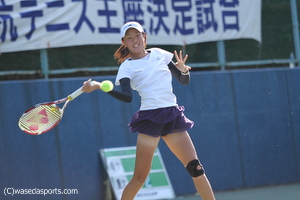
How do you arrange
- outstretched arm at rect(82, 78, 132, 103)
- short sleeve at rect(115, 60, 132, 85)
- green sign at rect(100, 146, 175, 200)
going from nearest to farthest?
outstretched arm at rect(82, 78, 132, 103) < short sleeve at rect(115, 60, 132, 85) < green sign at rect(100, 146, 175, 200)

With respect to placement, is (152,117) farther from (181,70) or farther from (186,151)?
(181,70)

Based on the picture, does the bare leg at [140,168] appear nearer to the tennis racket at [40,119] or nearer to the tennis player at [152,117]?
the tennis player at [152,117]

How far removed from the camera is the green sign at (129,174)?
22.3ft

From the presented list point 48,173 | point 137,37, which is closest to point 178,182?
point 48,173

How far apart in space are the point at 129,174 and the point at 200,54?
2.24 meters

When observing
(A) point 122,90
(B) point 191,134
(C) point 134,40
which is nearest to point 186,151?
(A) point 122,90

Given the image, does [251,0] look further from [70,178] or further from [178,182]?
[70,178]

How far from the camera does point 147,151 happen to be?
4.79 meters

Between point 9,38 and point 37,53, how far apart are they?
1.40 ft

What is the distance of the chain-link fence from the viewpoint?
7.01 metres

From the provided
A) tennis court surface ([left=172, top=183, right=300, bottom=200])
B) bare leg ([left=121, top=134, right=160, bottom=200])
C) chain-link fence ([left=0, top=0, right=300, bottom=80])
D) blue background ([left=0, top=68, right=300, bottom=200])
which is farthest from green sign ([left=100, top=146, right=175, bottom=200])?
bare leg ([left=121, top=134, right=160, bottom=200])

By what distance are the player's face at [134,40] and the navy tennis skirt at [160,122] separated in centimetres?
55

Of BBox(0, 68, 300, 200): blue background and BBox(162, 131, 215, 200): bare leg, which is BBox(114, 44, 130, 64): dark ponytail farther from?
BBox(0, 68, 300, 200): blue background

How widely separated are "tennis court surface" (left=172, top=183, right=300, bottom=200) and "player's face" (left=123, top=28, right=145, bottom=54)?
2820 millimetres
